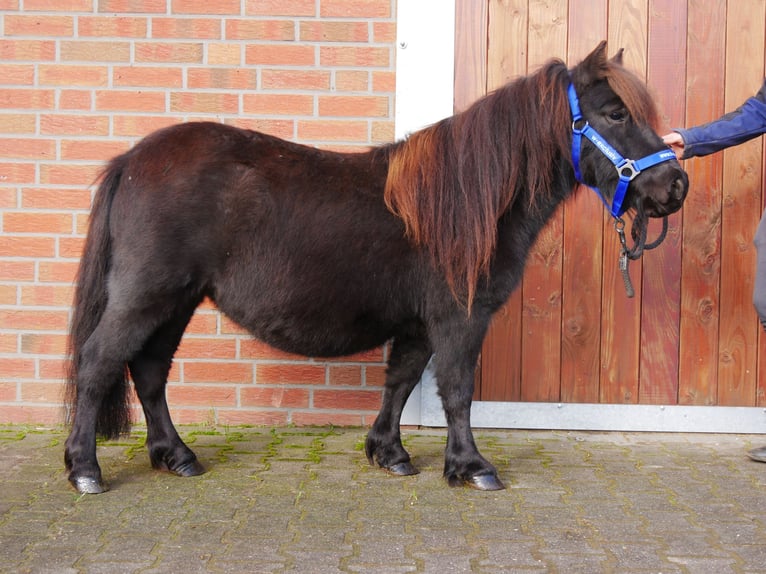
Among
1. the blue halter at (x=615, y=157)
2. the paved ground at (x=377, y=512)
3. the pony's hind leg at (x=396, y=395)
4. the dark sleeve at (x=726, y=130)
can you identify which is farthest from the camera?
the dark sleeve at (x=726, y=130)

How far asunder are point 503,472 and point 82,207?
2.90m

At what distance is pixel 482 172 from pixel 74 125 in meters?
2.61

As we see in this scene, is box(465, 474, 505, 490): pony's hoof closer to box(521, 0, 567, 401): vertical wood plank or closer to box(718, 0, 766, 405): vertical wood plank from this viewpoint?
box(521, 0, 567, 401): vertical wood plank

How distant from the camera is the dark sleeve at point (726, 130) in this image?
4.05 m

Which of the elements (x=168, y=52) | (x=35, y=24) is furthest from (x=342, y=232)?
(x=35, y=24)

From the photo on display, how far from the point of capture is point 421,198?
142 inches

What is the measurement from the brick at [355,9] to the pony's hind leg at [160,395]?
2.06m

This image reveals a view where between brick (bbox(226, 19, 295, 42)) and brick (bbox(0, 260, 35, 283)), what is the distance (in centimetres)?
182

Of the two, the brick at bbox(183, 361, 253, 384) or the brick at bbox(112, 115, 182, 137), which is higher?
the brick at bbox(112, 115, 182, 137)

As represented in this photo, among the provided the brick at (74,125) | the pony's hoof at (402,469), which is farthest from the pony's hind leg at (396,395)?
the brick at (74,125)

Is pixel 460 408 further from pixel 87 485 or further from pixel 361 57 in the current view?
pixel 361 57

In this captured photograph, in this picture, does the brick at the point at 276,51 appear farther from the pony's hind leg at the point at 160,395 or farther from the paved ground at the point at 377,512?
the paved ground at the point at 377,512

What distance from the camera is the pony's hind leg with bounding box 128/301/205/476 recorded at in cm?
380

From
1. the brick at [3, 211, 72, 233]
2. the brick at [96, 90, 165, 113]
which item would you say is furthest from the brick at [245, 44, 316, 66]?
the brick at [3, 211, 72, 233]
